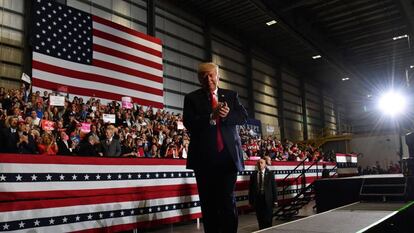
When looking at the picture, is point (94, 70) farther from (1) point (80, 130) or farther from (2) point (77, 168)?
(2) point (77, 168)

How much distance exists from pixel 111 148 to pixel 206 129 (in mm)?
4987

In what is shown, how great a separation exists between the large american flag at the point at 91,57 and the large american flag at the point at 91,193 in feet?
16.4

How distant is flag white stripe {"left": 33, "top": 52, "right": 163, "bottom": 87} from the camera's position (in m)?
10.1

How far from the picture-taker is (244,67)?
2197cm

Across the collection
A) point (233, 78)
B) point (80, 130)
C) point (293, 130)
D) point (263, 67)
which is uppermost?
point (263, 67)

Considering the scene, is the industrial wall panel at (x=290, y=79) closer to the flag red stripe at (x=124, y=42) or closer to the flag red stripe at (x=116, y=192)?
the flag red stripe at (x=124, y=42)

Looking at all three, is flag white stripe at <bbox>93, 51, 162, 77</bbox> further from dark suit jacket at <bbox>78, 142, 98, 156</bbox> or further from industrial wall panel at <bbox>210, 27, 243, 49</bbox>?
industrial wall panel at <bbox>210, 27, 243, 49</bbox>

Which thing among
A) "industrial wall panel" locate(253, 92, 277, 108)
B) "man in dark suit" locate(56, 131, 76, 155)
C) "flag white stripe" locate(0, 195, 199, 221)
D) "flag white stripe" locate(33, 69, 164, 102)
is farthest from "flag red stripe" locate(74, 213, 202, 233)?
"industrial wall panel" locate(253, 92, 277, 108)

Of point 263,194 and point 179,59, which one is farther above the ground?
point 179,59

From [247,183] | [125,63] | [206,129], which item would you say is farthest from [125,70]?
[206,129]

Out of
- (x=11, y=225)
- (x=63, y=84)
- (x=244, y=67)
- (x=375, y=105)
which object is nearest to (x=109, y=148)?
(x=11, y=225)

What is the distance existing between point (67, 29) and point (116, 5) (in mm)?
3583

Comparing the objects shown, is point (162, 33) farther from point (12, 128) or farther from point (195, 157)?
point (195, 157)

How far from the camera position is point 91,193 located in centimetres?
575
